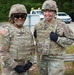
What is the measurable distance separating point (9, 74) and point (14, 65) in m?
0.16

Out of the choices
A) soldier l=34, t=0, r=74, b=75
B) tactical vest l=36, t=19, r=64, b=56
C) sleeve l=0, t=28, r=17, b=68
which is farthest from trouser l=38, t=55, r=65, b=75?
sleeve l=0, t=28, r=17, b=68

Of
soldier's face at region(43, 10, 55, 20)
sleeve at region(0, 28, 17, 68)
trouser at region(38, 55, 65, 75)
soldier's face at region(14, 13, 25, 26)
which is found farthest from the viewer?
trouser at region(38, 55, 65, 75)

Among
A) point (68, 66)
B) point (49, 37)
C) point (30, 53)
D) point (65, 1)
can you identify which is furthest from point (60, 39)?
point (65, 1)

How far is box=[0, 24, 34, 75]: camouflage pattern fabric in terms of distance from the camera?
4.27 meters

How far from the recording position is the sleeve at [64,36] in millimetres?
4879

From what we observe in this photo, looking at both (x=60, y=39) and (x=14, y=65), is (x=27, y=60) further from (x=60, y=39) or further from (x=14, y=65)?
(x=60, y=39)

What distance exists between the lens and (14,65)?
432 centimetres

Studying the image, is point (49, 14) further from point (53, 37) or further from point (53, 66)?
point (53, 66)

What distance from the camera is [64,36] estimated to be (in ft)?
16.3

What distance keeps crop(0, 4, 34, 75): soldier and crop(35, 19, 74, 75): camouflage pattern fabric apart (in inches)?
19.9

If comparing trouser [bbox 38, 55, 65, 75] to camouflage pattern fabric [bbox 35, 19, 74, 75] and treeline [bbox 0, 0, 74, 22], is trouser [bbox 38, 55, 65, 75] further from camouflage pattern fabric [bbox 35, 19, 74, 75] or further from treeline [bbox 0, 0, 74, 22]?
treeline [bbox 0, 0, 74, 22]

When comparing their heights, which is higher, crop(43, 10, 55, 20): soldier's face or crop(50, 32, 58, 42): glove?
crop(43, 10, 55, 20): soldier's face

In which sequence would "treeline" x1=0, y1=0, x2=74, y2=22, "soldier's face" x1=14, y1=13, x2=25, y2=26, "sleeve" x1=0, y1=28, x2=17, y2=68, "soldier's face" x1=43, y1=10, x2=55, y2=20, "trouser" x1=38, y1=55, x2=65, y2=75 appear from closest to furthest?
"sleeve" x1=0, y1=28, x2=17, y2=68, "soldier's face" x1=14, y1=13, x2=25, y2=26, "soldier's face" x1=43, y1=10, x2=55, y2=20, "trouser" x1=38, y1=55, x2=65, y2=75, "treeline" x1=0, y1=0, x2=74, y2=22

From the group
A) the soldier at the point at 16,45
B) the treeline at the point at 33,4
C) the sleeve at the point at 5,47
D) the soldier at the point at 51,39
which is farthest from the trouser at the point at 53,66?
the treeline at the point at 33,4
